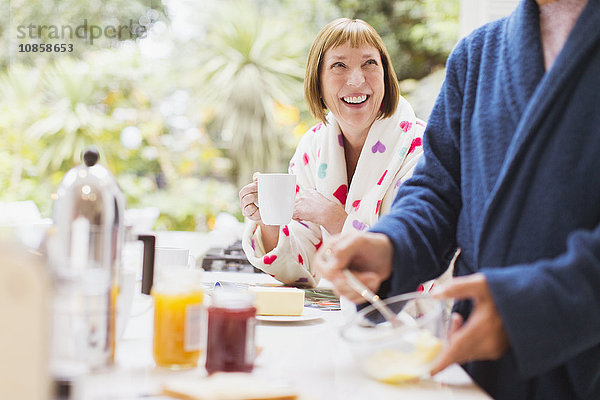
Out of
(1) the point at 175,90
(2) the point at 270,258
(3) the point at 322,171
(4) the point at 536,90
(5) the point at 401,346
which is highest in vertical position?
(1) the point at 175,90

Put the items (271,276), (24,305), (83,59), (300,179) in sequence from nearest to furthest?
1. (24,305)
2. (271,276)
3. (300,179)
4. (83,59)

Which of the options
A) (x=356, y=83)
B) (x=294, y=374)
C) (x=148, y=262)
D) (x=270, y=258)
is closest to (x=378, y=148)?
(x=356, y=83)

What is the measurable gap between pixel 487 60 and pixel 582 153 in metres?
0.26

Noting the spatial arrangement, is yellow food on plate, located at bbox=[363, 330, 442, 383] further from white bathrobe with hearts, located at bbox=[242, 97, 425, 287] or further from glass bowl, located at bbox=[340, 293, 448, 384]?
white bathrobe with hearts, located at bbox=[242, 97, 425, 287]

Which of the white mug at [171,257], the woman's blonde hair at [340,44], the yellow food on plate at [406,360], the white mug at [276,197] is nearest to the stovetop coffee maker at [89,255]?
the yellow food on plate at [406,360]

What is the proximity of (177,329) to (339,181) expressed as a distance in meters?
1.21

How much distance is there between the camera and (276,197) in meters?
1.58

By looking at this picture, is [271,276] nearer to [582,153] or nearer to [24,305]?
[582,153]

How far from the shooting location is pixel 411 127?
6.63 ft

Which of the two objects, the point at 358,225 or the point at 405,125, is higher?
the point at 405,125

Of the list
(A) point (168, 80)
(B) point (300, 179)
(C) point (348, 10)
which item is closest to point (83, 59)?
(A) point (168, 80)

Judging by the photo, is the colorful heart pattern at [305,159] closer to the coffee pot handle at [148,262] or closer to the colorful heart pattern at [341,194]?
the colorful heart pattern at [341,194]

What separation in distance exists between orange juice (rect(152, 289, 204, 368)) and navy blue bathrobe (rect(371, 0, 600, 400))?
1.04ft

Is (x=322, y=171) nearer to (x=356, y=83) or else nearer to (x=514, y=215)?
(x=356, y=83)
